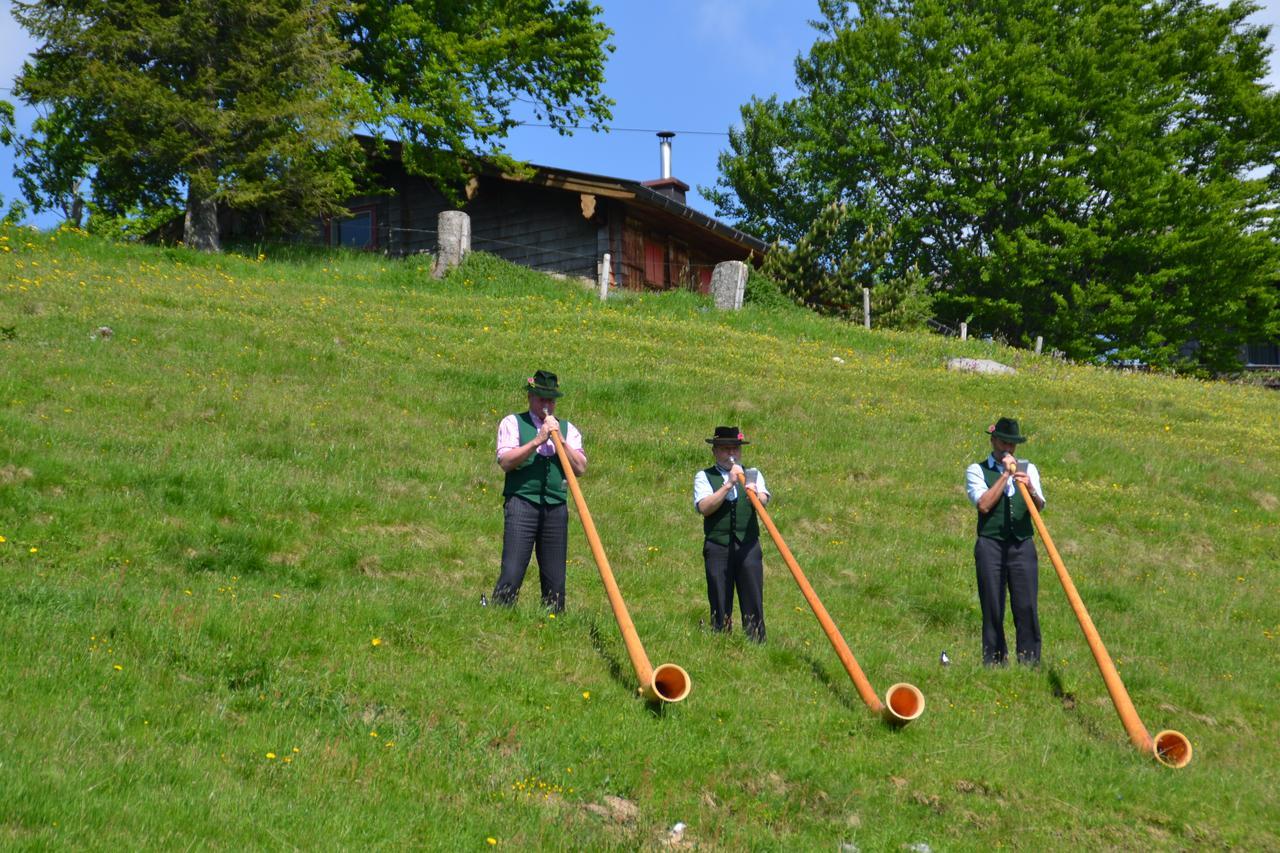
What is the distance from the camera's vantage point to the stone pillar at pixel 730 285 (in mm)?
29891

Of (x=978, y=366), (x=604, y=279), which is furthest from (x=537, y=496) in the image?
(x=604, y=279)

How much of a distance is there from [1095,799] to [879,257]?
34.3 m

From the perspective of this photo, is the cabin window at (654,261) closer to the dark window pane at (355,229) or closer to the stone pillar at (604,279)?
the stone pillar at (604,279)

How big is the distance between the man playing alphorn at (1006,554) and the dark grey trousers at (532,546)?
135 inches

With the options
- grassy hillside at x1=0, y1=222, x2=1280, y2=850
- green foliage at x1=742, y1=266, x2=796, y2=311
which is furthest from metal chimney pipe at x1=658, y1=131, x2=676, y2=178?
grassy hillside at x1=0, y1=222, x2=1280, y2=850

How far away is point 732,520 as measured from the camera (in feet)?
31.0

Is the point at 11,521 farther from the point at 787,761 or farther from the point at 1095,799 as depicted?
the point at 1095,799

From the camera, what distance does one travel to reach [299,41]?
29000 millimetres

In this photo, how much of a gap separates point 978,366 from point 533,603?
1944 centimetres

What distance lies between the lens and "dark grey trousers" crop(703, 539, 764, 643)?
31.0 ft

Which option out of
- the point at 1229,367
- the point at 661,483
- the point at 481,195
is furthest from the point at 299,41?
the point at 1229,367

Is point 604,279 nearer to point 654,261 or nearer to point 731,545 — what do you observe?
point 654,261

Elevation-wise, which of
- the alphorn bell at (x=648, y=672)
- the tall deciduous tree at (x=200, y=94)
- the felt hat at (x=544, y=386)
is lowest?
the alphorn bell at (x=648, y=672)

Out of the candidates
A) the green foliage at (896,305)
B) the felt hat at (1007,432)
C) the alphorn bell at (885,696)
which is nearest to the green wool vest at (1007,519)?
the felt hat at (1007,432)
